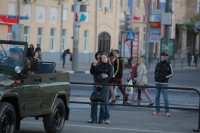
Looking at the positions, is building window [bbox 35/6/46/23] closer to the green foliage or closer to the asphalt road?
the asphalt road

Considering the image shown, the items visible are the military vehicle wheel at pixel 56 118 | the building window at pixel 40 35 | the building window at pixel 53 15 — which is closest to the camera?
the military vehicle wheel at pixel 56 118

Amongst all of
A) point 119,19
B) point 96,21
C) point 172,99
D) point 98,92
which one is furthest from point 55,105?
point 119,19

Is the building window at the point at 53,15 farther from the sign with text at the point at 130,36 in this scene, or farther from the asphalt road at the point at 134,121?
the asphalt road at the point at 134,121

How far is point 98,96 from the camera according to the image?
14.4 meters

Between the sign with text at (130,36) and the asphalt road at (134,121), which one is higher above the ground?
the sign with text at (130,36)

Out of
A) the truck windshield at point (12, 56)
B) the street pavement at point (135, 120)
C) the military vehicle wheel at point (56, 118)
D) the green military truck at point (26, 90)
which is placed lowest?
the street pavement at point (135, 120)

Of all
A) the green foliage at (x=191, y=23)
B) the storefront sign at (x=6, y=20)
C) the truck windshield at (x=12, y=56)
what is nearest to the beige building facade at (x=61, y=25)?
the storefront sign at (x=6, y=20)

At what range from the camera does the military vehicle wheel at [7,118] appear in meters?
9.68

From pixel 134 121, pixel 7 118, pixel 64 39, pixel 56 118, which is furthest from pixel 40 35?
pixel 7 118

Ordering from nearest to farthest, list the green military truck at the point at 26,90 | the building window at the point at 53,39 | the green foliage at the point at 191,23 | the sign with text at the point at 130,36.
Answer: the green military truck at the point at 26,90 < the sign with text at the point at 130,36 < the building window at the point at 53,39 < the green foliage at the point at 191,23

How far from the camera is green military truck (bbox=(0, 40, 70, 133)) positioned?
9930 mm

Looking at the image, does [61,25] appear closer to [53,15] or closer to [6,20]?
[53,15]

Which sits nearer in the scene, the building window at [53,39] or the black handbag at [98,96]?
the black handbag at [98,96]

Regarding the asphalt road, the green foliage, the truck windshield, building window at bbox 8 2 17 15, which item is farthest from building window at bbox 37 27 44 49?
the truck windshield
